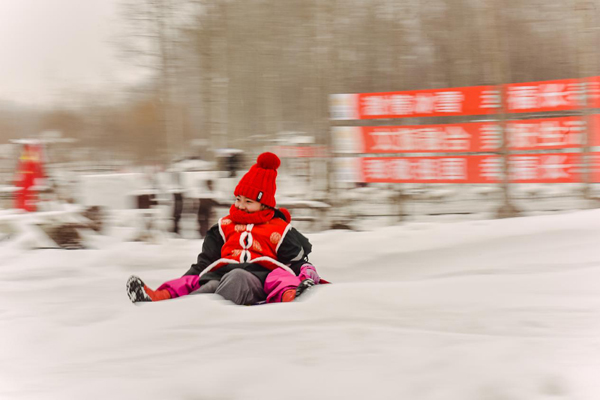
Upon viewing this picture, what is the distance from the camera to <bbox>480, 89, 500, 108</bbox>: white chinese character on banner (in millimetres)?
4934

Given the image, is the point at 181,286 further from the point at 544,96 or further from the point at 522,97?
the point at 544,96

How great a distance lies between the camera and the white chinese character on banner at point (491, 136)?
496 cm

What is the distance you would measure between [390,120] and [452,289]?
2.86 meters

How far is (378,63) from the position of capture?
17.7 feet

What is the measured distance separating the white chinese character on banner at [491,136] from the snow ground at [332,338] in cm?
169

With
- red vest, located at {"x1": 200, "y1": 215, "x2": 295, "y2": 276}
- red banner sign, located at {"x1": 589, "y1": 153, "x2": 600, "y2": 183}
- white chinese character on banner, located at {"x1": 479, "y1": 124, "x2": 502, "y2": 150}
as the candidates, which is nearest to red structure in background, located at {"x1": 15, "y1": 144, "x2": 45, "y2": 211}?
red vest, located at {"x1": 200, "y1": 215, "x2": 295, "y2": 276}

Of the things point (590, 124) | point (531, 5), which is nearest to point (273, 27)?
point (531, 5)

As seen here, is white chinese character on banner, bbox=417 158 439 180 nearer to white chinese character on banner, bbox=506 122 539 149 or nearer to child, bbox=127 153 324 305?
white chinese character on banner, bbox=506 122 539 149

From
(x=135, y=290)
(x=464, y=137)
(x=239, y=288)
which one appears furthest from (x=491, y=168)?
(x=135, y=290)

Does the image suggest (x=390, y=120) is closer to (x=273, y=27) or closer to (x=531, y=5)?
(x=273, y=27)

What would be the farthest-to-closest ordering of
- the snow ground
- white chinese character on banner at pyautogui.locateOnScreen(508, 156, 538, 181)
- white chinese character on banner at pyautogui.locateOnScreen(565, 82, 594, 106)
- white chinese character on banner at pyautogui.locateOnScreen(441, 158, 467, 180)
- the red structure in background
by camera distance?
the red structure in background → white chinese character on banner at pyautogui.locateOnScreen(441, 158, 467, 180) → white chinese character on banner at pyautogui.locateOnScreen(508, 156, 538, 181) → white chinese character on banner at pyautogui.locateOnScreen(565, 82, 594, 106) → the snow ground

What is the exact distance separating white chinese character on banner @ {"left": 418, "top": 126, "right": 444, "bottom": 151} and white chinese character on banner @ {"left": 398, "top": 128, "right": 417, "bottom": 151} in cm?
6

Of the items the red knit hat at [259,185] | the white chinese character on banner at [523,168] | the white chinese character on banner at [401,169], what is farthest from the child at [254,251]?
the white chinese character on banner at [523,168]

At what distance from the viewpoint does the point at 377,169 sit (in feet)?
17.1
